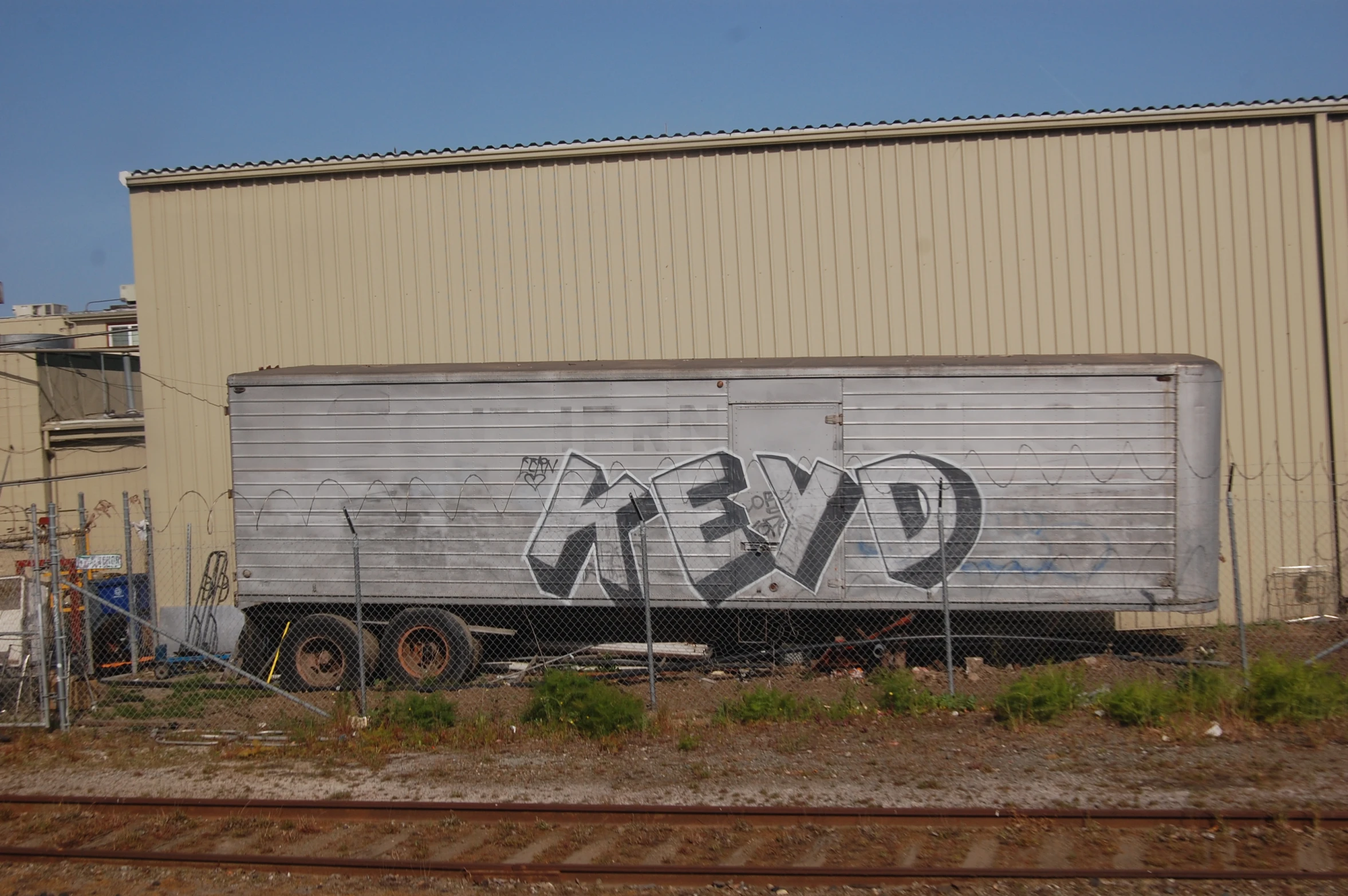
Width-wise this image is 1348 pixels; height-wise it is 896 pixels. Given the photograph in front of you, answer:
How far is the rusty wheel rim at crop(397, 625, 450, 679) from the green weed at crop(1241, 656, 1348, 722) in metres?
7.25

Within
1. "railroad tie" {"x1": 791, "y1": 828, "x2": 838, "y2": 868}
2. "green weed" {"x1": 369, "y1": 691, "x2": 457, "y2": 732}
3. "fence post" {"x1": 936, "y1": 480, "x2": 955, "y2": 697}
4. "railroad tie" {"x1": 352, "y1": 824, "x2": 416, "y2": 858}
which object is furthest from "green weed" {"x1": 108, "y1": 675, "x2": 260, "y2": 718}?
"fence post" {"x1": 936, "y1": 480, "x2": 955, "y2": 697}

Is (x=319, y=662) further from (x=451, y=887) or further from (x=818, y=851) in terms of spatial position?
(x=818, y=851)

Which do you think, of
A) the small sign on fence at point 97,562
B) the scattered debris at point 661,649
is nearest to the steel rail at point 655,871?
the scattered debris at point 661,649

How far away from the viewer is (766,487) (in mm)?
9695

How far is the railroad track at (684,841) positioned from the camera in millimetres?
5672

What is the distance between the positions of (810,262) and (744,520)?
4486mm

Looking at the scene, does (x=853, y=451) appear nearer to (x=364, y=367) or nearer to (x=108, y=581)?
(x=364, y=367)

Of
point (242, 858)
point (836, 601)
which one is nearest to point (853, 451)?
point (836, 601)

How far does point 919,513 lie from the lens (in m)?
9.51

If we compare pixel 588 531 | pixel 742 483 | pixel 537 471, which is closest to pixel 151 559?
pixel 537 471

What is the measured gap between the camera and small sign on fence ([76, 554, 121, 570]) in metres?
11.5

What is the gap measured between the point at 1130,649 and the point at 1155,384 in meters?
2.93

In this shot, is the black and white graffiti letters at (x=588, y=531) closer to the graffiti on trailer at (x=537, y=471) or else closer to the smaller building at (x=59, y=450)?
the graffiti on trailer at (x=537, y=471)

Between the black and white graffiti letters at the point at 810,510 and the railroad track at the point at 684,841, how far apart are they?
3375 millimetres
